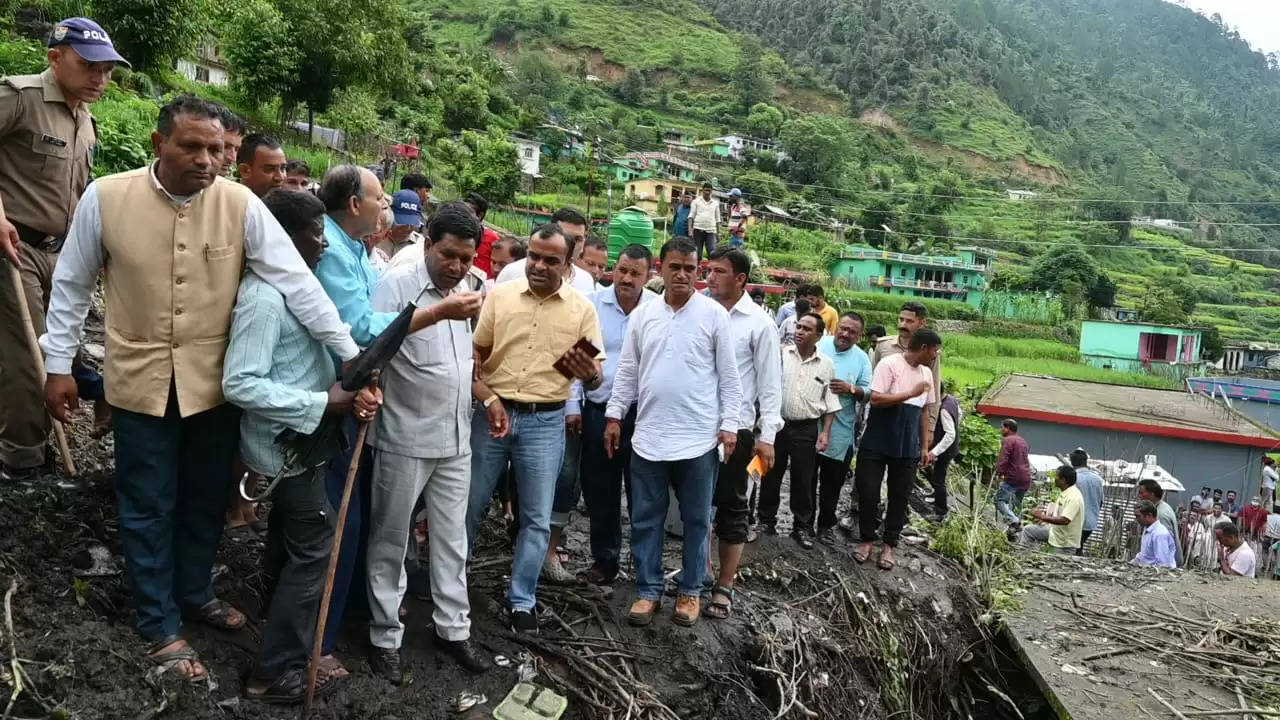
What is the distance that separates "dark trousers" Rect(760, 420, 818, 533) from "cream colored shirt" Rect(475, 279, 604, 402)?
2.55m

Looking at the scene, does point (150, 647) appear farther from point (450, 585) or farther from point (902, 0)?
point (902, 0)

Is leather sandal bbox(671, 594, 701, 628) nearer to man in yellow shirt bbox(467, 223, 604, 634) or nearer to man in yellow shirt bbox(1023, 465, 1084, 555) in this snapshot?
man in yellow shirt bbox(467, 223, 604, 634)

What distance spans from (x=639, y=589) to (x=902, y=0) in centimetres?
14691

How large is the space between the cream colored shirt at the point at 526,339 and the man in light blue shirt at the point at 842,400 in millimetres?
2803

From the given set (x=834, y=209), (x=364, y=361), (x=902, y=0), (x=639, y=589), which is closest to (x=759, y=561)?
(x=639, y=589)

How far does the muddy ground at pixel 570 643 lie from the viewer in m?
2.96

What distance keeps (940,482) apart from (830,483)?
8.12 feet

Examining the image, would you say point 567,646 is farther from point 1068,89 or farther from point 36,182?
point 1068,89

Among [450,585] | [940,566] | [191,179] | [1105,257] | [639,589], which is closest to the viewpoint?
[191,179]

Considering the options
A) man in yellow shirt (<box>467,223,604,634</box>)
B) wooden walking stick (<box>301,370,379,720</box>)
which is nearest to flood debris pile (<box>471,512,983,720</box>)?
man in yellow shirt (<box>467,223,604,634</box>)

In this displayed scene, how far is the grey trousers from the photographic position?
357cm

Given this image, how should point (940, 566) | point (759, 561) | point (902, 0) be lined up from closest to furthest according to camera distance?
point (759, 561) → point (940, 566) → point (902, 0)

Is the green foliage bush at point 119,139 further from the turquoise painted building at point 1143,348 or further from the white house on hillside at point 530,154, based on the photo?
the turquoise painted building at point 1143,348

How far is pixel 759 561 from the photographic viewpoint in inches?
236
